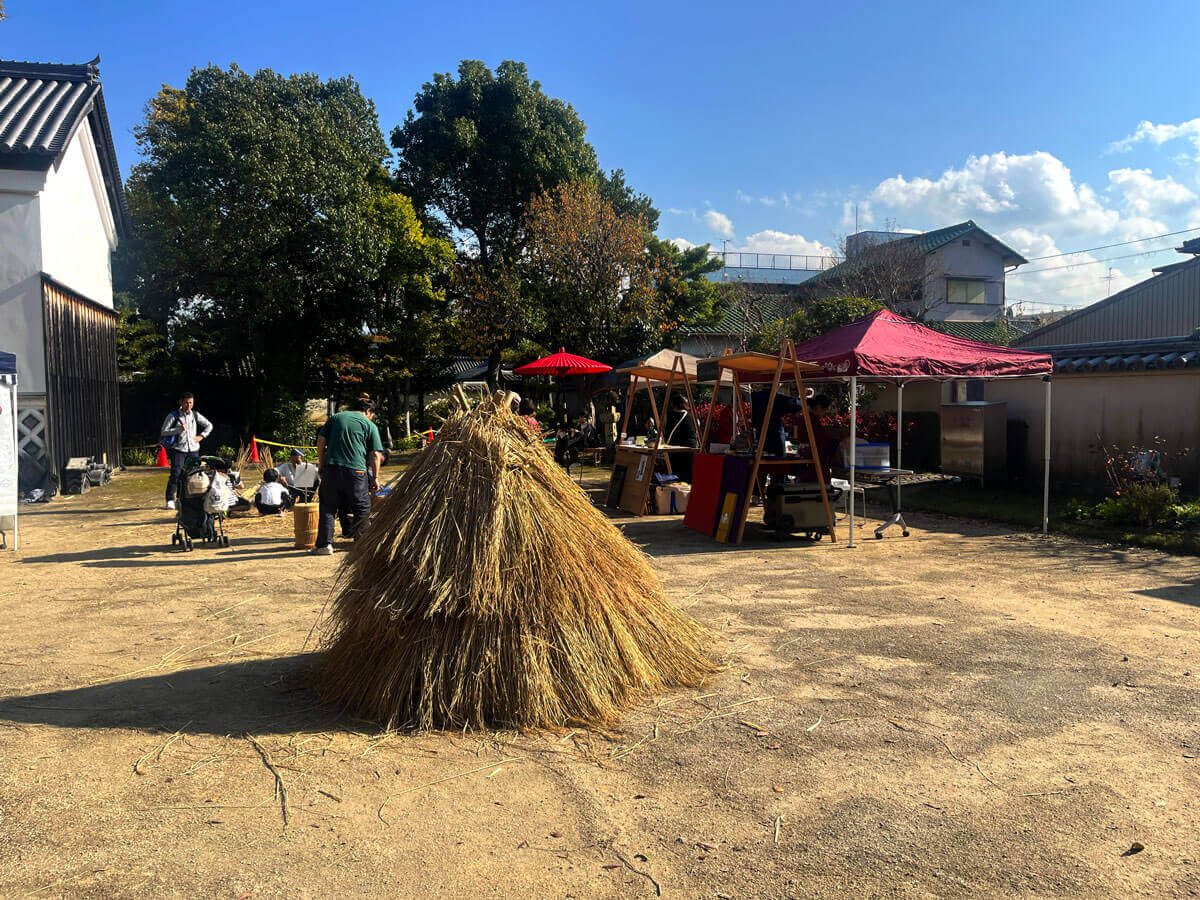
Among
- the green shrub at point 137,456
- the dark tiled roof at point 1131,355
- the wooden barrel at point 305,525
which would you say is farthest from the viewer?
the green shrub at point 137,456

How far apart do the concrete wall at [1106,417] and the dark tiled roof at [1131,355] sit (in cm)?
25

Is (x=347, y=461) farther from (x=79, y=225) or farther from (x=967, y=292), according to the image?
(x=967, y=292)

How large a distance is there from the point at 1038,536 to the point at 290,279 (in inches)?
741

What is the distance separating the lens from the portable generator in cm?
1007

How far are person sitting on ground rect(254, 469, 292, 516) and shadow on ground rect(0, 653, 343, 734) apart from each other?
6977 mm

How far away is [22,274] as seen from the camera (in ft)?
48.0

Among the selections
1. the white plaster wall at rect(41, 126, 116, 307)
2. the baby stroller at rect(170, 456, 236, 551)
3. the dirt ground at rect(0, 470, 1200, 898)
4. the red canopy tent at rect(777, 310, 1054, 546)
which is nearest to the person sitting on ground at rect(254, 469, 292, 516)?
the baby stroller at rect(170, 456, 236, 551)

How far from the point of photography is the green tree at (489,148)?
98.0 ft

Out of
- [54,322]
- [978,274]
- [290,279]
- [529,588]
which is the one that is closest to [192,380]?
[290,279]

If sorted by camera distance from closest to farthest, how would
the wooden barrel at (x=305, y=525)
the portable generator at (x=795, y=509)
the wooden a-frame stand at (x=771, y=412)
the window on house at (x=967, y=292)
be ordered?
1. the wooden barrel at (x=305, y=525)
2. the wooden a-frame stand at (x=771, y=412)
3. the portable generator at (x=795, y=509)
4. the window on house at (x=967, y=292)

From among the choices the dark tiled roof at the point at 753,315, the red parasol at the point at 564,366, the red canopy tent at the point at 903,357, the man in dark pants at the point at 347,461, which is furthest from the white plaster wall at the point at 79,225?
the dark tiled roof at the point at 753,315

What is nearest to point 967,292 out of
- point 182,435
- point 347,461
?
point 182,435

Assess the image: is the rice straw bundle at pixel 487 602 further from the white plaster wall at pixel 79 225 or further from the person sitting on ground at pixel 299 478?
the white plaster wall at pixel 79 225

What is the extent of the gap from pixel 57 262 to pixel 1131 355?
19.8 m
